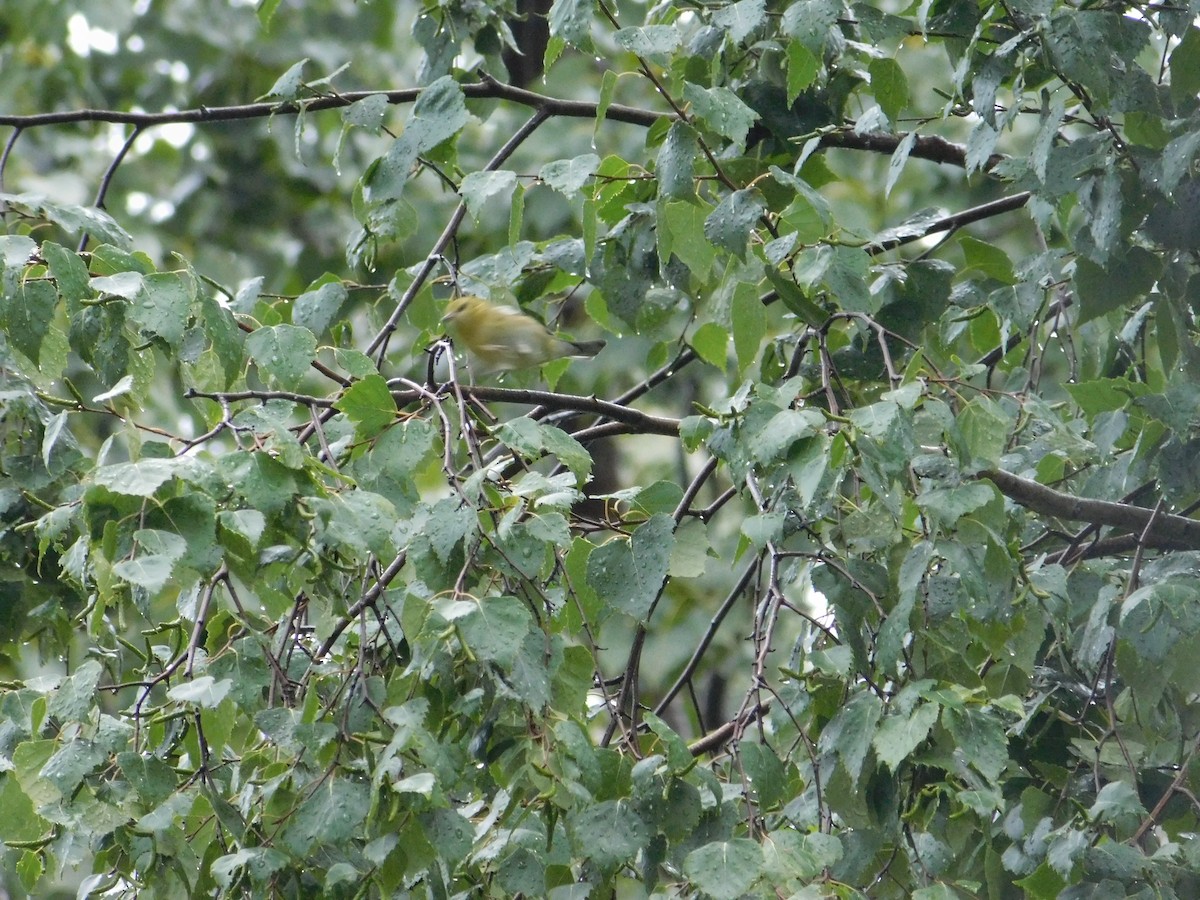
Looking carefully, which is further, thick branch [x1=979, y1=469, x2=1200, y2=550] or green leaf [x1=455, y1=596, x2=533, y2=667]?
thick branch [x1=979, y1=469, x2=1200, y2=550]

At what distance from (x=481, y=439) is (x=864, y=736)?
607 millimetres

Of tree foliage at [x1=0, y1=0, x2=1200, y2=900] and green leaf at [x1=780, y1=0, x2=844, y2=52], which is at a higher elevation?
green leaf at [x1=780, y1=0, x2=844, y2=52]

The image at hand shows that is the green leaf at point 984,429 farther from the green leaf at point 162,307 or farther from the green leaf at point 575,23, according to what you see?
the green leaf at point 162,307

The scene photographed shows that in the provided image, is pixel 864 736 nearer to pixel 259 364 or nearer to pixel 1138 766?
pixel 1138 766

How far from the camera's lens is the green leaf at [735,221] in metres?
1.88

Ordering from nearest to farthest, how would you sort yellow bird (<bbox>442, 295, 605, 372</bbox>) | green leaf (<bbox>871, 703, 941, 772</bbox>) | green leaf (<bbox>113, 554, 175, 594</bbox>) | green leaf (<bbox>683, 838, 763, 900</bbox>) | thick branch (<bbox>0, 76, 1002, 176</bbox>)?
green leaf (<bbox>113, 554, 175, 594</bbox>) < green leaf (<bbox>683, 838, 763, 900</bbox>) < green leaf (<bbox>871, 703, 941, 772</bbox>) < thick branch (<bbox>0, 76, 1002, 176</bbox>) < yellow bird (<bbox>442, 295, 605, 372</bbox>)

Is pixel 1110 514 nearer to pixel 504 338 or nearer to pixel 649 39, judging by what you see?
pixel 649 39

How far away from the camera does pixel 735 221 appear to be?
1880 millimetres

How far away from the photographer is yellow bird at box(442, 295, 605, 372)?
2920 mm

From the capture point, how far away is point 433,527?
1.52 metres

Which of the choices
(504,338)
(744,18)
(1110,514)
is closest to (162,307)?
(744,18)

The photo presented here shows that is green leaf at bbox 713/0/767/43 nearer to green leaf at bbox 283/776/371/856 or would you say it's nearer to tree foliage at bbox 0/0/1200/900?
tree foliage at bbox 0/0/1200/900

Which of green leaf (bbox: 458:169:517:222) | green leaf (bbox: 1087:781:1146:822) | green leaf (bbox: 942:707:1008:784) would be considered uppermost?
green leaf (bbox: 458:169:517:222)

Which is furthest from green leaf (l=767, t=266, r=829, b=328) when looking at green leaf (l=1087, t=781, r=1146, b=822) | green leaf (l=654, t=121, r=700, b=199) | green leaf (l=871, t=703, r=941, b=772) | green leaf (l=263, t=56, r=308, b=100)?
Result: green leaf (l=263, t=56, r=308, b=100)
